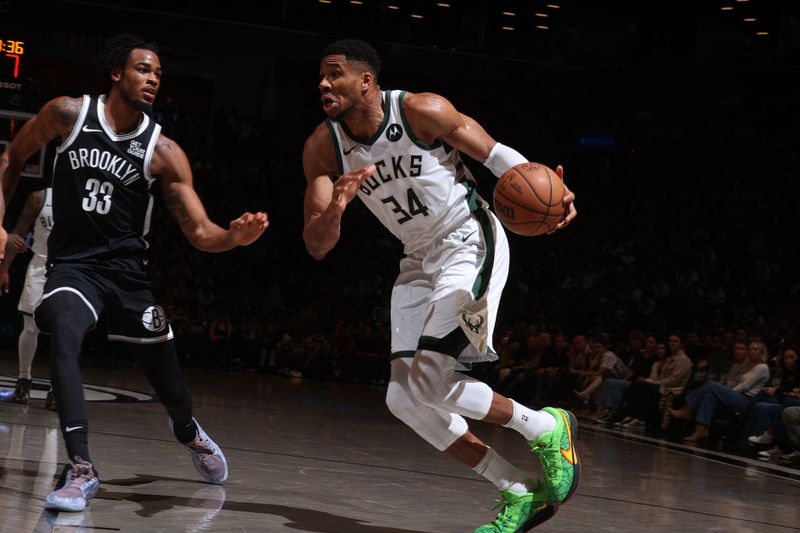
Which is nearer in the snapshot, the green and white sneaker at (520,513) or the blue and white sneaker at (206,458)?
the green and white sneaker at (520,513)

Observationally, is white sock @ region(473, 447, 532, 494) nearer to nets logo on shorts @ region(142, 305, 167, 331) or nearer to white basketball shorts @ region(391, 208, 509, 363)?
white basketball shorts @ region(391, 208, 509, 363)

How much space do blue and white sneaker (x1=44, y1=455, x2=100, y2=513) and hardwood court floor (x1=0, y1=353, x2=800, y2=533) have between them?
0.04 meters

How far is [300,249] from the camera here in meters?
18.1

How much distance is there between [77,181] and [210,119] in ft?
57.5

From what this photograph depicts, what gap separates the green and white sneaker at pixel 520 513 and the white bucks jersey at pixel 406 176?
1163mm

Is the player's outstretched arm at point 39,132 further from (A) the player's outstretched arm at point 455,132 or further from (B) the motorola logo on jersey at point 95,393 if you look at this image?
(B) the motorola logo on jersey at point 95,393

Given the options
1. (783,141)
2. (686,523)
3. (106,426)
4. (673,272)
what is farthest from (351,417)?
(783,141)

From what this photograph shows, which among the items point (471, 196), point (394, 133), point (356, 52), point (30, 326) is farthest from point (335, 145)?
point (30, 326)

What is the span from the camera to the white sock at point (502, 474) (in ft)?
13.2

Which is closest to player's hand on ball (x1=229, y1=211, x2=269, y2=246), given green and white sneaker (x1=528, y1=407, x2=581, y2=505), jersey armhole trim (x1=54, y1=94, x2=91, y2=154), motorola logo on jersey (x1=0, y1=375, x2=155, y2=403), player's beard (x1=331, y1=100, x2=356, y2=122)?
player's beard (x1=331, y1=100, x2=356, y2=122)

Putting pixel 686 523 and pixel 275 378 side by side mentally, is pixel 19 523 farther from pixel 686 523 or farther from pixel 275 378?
pixel 275 378

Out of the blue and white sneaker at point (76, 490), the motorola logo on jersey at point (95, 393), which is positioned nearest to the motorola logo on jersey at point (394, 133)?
the blue and white sneaker at point (76, 490)

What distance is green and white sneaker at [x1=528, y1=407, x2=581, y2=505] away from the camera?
159 inches

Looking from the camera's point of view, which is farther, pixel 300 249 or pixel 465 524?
pixel 300 249
